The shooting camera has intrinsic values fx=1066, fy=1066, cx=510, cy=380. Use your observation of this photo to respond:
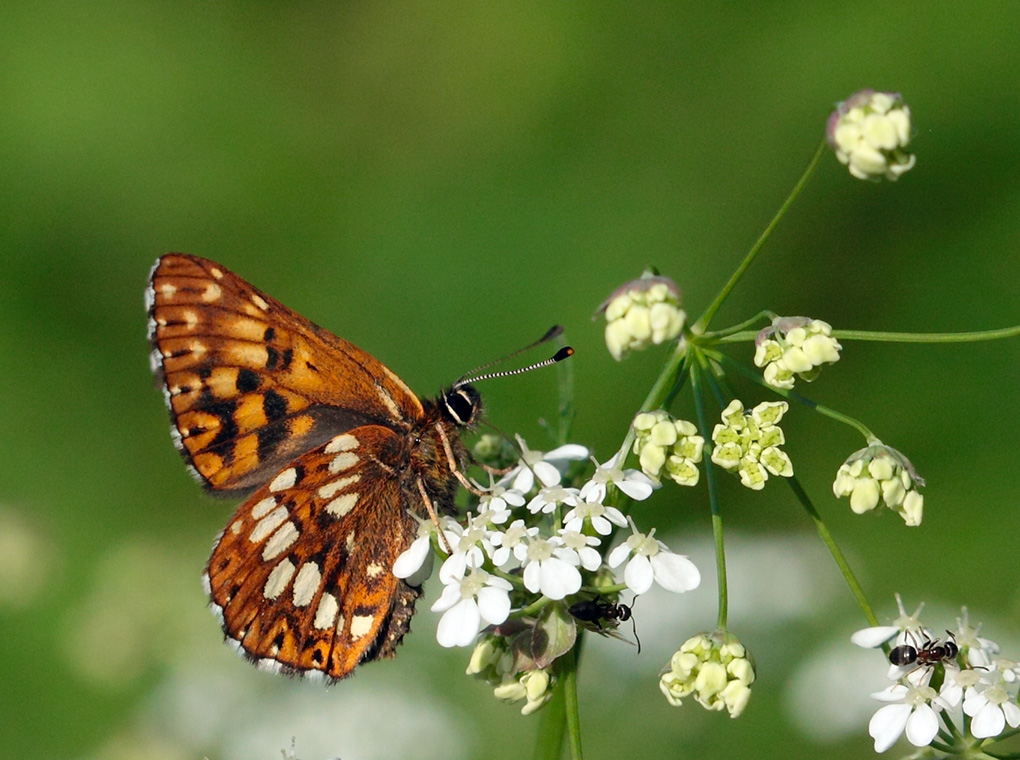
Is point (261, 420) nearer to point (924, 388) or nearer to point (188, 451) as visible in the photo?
point (188, 451)

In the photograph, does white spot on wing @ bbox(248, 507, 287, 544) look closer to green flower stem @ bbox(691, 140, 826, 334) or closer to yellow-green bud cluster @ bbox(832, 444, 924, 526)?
green flower stem @ bbox(691, 140, 826, 334)

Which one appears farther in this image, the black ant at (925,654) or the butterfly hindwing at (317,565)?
the butterfly hindwing at (317,565)

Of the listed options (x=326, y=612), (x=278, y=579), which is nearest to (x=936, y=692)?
(x=326, y=612)

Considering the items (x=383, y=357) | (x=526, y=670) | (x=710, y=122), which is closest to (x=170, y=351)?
(x=526, y=670)

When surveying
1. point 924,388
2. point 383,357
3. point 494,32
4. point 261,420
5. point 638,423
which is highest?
point 494,32

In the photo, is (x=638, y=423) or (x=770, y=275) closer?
→ (x=638, y=423)

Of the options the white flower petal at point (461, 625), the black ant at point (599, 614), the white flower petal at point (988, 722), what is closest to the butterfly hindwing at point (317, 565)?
the white flower petal at point (461, 625)

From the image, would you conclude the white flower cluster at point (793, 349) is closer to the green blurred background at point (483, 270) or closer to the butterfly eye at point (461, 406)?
the butterfly eye at point (461, 406)
